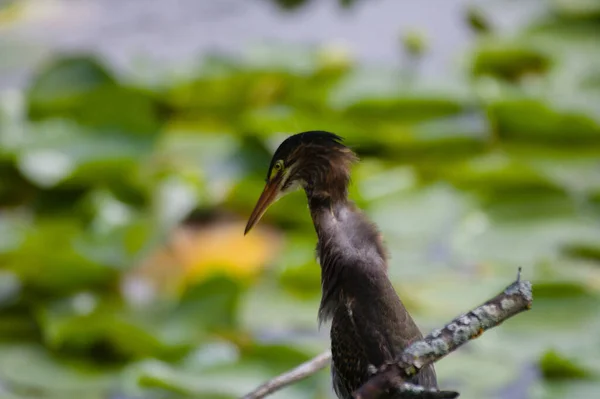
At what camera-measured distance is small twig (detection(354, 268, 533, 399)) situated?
1049mm

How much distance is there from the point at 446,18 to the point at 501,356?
5.82 feet

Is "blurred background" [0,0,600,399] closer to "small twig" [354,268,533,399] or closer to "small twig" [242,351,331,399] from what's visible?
"small twig" [242,351,331,399]

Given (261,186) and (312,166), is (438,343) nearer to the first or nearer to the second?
(312,166)

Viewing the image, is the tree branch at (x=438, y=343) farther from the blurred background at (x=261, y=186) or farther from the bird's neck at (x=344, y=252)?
the blurred background at (x=261, y=186)

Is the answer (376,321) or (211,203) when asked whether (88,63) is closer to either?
(211,203)

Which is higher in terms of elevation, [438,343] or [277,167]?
[277,167]

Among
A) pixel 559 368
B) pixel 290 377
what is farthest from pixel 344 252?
pixel 559 368

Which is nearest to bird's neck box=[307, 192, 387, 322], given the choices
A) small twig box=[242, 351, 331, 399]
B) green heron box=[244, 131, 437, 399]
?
green heron box=[244, 131, 437, 399]

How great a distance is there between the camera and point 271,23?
3.58m

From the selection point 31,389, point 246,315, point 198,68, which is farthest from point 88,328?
point 198,68

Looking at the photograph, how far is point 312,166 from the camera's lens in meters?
1.27

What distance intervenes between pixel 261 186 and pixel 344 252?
4.10 feet

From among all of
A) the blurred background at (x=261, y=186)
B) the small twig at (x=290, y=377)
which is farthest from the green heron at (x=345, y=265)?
the blurred background at (x=261, y=186)

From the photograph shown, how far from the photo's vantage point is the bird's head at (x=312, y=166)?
1.26 meters
